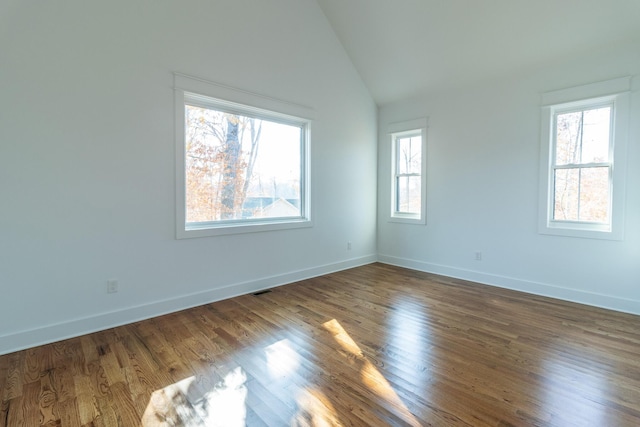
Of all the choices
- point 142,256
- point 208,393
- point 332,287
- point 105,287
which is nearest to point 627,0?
point 332,287

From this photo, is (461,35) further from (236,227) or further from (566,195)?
(236,227)

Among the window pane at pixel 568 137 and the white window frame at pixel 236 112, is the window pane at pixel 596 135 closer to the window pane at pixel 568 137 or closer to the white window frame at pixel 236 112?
the window pane at pixel 568 137

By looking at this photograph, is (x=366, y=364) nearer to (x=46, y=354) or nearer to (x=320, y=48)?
(x=46, y=354)

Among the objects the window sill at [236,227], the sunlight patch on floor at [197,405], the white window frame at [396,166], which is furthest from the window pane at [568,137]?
the sunlight patch on floor at [197,405]

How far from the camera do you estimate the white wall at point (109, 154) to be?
237 cm

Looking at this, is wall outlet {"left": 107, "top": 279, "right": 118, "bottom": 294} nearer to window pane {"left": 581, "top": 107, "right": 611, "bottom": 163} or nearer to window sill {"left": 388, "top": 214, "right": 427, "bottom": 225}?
window sill {"left": 388, "top": 214, "right": 427, "bottom": 225}

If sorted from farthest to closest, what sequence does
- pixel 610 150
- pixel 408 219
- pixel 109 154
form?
pixel 408 219, pixel 610 150, pixel 109 154

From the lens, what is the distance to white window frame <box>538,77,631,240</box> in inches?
126

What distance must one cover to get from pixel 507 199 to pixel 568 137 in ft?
3.08

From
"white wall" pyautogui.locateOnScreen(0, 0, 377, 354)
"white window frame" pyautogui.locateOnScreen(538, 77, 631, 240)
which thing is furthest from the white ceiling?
"white wall" pyautogui.locateOnScreen(0, 0, 377, 354)

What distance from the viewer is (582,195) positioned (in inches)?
139

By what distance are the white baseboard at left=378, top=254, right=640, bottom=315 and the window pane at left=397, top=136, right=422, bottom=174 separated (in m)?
1.50

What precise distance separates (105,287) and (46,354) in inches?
24.0

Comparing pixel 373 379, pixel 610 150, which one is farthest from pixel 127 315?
pixel 610 150
